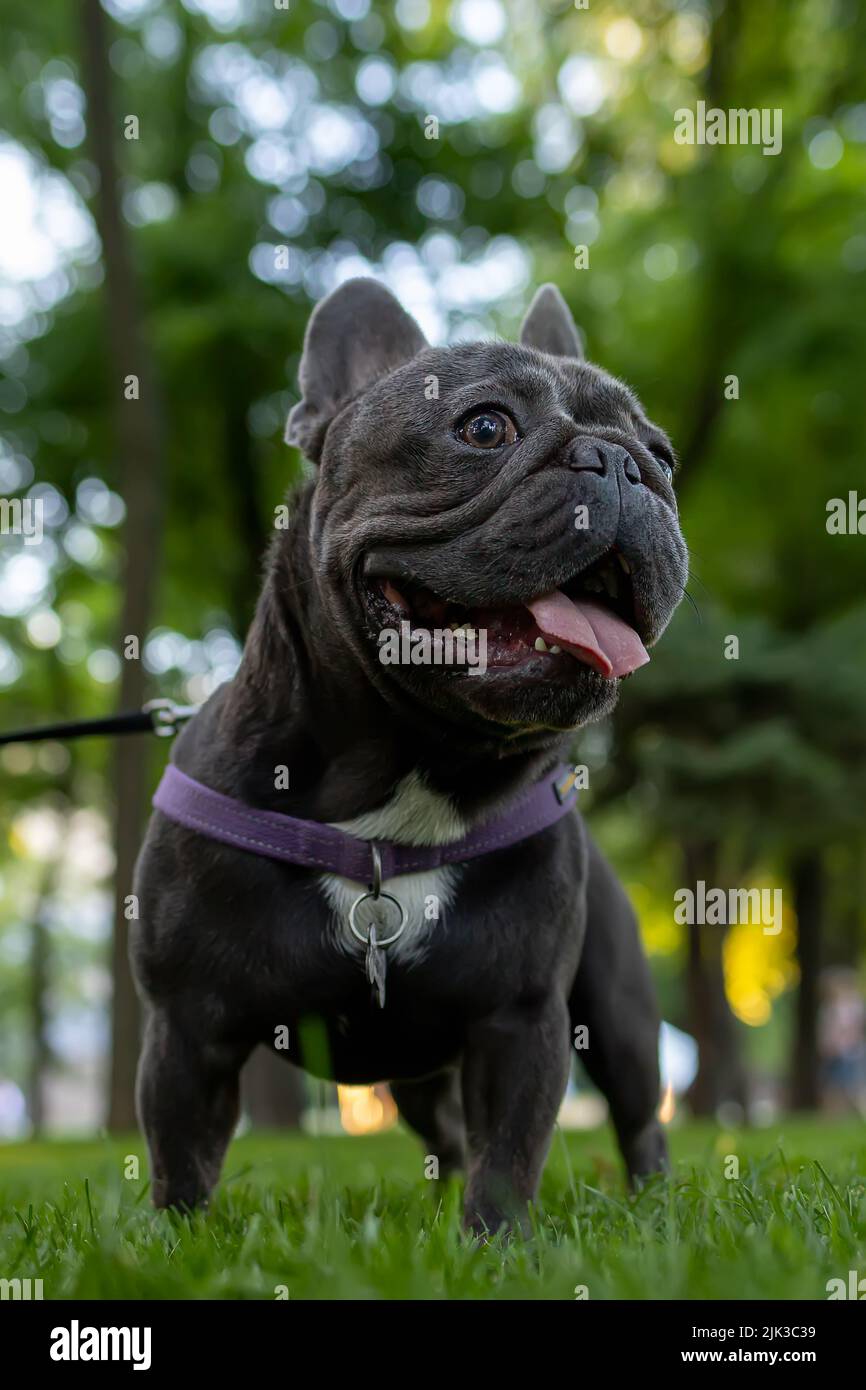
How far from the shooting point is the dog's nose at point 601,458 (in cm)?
291

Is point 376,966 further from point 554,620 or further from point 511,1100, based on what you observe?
point 554,620

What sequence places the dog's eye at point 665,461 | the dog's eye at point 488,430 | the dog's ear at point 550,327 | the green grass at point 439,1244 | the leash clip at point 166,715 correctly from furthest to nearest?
the dog's ear at point 550,327
the leash clip at point 166,715
the dog's eye at point 665,461
the dog's eye at point 488,430
the green grass at point 439,1244

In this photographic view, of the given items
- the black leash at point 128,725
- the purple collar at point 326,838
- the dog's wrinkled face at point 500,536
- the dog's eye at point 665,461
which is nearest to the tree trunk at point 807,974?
the black leash at point 128,725

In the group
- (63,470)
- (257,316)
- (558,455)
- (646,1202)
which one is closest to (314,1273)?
(646,1202)

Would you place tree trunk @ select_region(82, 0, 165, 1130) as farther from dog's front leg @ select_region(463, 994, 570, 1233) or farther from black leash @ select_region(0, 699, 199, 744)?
dog's front leg @ select_region(463, 994, 570, 1233)

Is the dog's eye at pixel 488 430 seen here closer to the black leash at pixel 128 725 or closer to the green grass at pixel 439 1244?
the black leash at pixel 128 725

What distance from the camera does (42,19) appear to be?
1305 cm

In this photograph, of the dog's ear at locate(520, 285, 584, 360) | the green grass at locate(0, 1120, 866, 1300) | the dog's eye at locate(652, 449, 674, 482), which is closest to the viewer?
the green grass at locate(0, 1120, 866, 1300)

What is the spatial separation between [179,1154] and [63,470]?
1160cm

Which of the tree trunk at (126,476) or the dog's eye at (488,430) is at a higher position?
the tree trunk at (126,476)

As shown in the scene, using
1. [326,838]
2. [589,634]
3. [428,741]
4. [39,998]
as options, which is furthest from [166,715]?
[39,998]

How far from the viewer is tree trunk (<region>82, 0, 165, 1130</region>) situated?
1076 cm

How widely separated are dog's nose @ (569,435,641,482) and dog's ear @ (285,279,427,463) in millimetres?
830

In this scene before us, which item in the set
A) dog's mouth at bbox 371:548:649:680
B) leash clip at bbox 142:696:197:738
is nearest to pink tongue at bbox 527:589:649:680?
dog's mouth at bbox 371:548:649:680
